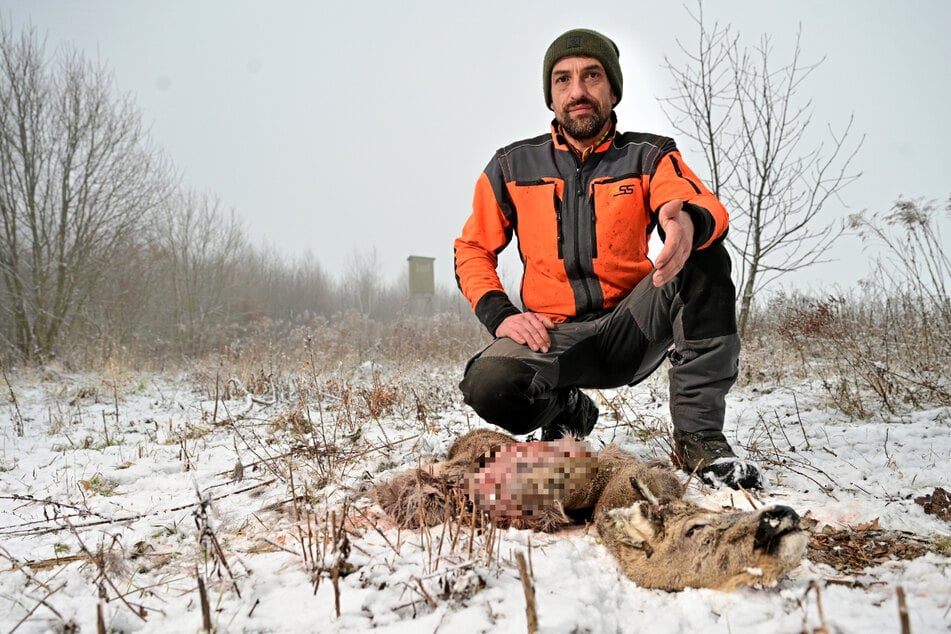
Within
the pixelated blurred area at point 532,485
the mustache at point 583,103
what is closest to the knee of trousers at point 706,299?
the pixelated blurred area at point 532,485

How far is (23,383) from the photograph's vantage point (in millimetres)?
7773

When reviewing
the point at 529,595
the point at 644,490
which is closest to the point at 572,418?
the point at 644,490

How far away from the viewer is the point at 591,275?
103 inches

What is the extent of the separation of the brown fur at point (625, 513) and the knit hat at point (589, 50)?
1.98 meters

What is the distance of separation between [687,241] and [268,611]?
1753mm

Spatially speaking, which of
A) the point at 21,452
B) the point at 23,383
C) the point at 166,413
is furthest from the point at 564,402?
the point at 23,383

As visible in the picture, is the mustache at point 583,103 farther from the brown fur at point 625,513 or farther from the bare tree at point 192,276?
the bare tree at point 192,276

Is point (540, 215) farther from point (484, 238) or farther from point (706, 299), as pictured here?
point (706, 299)

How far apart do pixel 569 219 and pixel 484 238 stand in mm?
474

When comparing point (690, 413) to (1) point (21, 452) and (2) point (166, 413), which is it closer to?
(1) point (21, 452)

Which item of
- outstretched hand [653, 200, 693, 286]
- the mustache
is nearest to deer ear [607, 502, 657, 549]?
outstretched hand [653, 200, 693, 286]

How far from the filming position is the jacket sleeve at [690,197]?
83.2 inches

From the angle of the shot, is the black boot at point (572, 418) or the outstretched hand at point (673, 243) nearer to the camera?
the outstretched hand at point (673, 243)

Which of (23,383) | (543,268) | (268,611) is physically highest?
(543,268)
